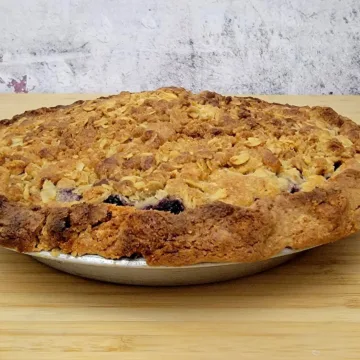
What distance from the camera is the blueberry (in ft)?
4.65

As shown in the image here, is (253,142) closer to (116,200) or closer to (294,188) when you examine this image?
(294,188)

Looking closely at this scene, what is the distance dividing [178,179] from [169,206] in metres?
0.09

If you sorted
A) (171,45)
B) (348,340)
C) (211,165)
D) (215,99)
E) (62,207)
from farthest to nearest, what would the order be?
(171,45) → (215,99) → (211,165) → (62,207) → (348,340)

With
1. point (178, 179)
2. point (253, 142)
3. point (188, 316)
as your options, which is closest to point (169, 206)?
point (178, 179)

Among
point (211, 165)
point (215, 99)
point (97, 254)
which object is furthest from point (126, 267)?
point (215, 99)

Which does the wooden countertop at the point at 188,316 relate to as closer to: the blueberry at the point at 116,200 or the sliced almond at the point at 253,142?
the blueberry at the point at 116,200

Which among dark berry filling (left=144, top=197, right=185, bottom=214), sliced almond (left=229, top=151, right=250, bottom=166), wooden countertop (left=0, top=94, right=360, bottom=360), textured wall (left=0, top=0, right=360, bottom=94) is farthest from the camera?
textured wall (left=0, top=0, right=360, bottom=94)

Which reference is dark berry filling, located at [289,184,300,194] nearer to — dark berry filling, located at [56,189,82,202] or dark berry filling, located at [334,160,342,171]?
dark berry filling, located at [334,160,342,171]

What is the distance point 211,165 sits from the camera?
60.1 inches

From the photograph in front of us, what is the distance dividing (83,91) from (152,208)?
1654 mm

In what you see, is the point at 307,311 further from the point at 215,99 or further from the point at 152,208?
→ the point at 215,99

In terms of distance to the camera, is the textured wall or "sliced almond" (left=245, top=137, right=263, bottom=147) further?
the textured wall

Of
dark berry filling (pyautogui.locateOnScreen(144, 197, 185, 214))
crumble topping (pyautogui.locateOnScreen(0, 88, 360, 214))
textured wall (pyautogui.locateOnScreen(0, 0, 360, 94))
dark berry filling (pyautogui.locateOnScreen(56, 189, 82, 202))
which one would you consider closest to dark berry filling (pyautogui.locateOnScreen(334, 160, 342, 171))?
crumble topping (pyautogui.locateOnScreen(0, 88, 360, 214))

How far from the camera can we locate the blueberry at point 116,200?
1.42 m
